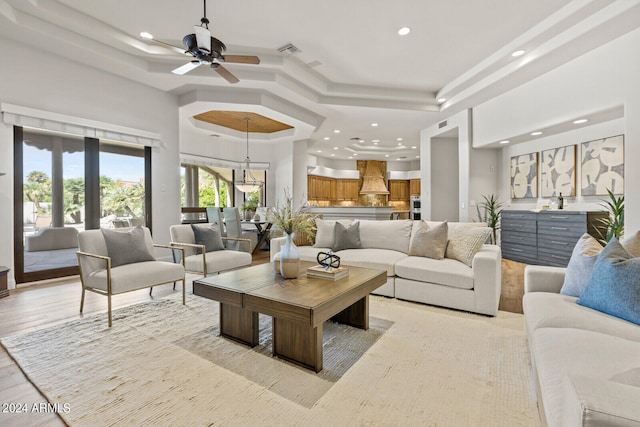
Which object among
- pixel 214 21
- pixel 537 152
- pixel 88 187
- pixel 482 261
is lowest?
pixel 482 261

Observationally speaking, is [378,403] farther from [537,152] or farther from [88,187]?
[537,152]

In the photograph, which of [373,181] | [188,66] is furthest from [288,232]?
[373,181]

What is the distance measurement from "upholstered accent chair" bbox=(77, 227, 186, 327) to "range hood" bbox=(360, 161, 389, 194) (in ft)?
29.9

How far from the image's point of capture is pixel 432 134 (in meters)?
7.18

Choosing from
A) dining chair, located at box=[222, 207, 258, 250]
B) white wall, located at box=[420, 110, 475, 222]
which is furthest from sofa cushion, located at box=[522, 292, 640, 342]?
dining chair, located at box=[222, 207, 258, 250]

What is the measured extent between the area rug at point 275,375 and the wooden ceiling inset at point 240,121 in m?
4.91

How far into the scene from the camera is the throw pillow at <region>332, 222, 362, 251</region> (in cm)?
408

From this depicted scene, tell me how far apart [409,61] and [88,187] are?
17.2ft

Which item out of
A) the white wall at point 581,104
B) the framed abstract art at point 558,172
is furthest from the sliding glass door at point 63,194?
the framed abstract art at point 558,172

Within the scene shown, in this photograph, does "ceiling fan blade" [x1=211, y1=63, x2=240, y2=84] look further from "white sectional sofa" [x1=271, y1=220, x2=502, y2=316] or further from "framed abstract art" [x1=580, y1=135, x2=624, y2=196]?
"framed abstract art" [x1=580, y1=135, x2=624, y2=196]

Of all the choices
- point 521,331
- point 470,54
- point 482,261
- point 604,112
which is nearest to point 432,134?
point 470,54

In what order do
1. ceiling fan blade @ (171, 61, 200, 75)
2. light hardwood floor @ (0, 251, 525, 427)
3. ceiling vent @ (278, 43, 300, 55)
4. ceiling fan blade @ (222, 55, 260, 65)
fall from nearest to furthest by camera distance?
light hardwood floor @ (0, 251, 525, 427)
ceiling fan blade @ (171, 61, 200, 75)
ceiling fan blade @ (222, 55, 260, 65)
ceiling vent @ (278, 43, 300, 55)

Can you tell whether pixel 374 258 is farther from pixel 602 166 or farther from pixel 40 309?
pixel 602 166

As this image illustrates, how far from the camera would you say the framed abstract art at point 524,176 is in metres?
5.52
